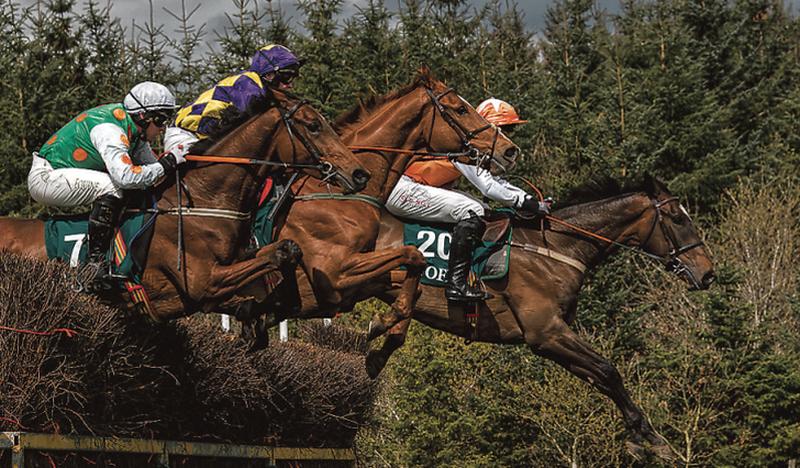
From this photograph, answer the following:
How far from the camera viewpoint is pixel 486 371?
19250 mm

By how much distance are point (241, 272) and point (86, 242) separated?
119 cm

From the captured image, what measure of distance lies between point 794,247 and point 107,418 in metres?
22.5

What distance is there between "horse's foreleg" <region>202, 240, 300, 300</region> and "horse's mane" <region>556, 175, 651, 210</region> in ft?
13.4

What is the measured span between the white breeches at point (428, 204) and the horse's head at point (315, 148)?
1.57 metres

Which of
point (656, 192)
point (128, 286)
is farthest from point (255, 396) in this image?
point (656, 192)

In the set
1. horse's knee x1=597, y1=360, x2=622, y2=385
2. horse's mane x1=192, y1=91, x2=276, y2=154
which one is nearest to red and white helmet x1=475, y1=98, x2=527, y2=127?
horse's knee x1=597, y1=360, x2=622, y2=385

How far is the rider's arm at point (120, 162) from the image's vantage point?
8.38 meters

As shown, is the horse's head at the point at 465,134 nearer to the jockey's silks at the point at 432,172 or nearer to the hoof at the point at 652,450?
the jockey's silks at the point at 432,172

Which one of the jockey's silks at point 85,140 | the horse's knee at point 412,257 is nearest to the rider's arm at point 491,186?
the horse's knee at point 412,257

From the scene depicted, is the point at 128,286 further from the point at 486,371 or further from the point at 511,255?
the point at 486,371

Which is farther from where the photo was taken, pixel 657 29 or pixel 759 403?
pixel 657 29

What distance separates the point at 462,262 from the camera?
10.4 m

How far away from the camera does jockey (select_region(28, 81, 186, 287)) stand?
8469mm

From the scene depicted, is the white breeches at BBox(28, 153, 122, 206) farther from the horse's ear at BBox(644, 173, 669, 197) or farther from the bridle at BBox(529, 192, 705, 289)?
the horse's ear at BBox(644, 173, 669, 197)
